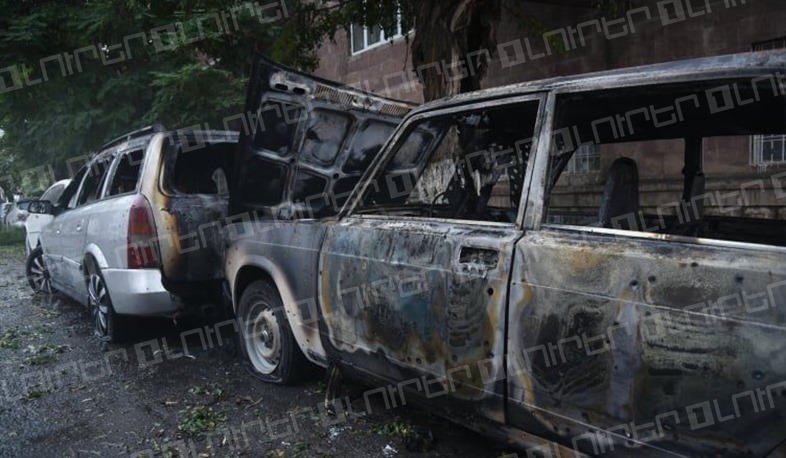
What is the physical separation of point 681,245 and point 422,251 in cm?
116

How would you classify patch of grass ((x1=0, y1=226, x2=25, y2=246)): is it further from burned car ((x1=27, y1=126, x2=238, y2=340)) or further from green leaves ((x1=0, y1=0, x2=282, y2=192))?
burned car ((x1=27, y1=126, x2=238, y2=340))

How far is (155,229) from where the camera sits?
4641 mm

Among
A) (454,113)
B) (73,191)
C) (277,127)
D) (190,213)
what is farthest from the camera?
(73,191)

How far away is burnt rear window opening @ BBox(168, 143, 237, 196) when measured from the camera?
16.1 ft

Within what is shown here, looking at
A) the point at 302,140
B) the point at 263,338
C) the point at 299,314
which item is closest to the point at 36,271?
the point at 263,338

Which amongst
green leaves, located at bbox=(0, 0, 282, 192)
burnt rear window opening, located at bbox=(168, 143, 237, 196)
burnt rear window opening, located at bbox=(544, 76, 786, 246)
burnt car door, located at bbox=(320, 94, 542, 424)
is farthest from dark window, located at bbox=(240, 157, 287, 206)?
green leaves, located at bbox=(0, 0, 282, 192)

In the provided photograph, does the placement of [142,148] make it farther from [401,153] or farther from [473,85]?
[473,85]

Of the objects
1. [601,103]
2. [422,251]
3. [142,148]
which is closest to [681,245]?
[601,103]

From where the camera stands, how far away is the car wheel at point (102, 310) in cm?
509

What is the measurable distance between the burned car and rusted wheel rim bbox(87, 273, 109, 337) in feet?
0.03

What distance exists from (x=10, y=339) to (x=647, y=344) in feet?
20.0

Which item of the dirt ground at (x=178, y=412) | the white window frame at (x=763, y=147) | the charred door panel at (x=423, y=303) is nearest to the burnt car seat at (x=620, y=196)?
the charred door panel at (x=423, y=303)

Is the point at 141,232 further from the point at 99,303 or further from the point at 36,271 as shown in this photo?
the point at 36,271

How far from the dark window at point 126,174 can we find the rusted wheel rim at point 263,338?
189 centimetres
